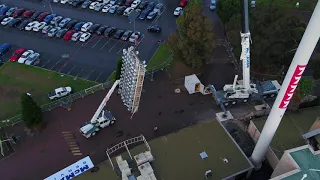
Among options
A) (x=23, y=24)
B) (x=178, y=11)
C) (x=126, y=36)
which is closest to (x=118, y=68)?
(x=126, y=36)

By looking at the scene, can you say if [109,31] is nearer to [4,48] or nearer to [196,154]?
[4,48]

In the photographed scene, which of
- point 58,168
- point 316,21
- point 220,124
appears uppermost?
point 316,21

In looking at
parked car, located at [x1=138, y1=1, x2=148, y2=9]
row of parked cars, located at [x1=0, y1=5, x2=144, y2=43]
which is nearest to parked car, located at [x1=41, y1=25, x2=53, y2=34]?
row of parked cars, located at [x1=0, y1=5, x2=144, y2=43]

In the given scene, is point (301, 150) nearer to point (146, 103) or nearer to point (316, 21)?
point (316, 21)

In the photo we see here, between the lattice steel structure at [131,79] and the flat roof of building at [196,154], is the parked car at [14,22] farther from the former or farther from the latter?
the flat roof of building at [196,154]

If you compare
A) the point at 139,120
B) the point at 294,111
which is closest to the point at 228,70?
the point at 294,111
